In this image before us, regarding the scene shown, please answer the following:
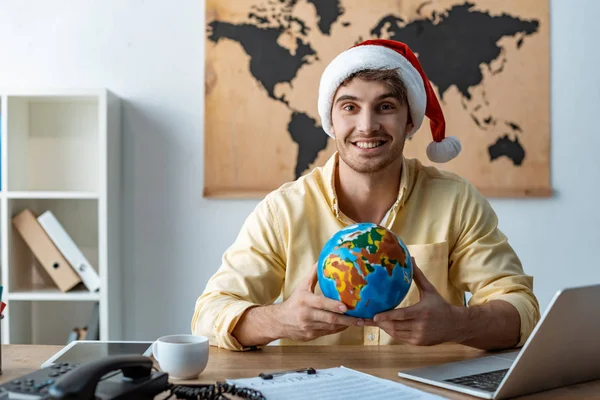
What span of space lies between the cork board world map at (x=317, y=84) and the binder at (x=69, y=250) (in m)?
0.66

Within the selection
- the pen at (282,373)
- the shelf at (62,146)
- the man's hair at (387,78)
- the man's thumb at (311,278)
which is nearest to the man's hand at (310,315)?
the man's thumb at (311,278)

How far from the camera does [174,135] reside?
3264mm

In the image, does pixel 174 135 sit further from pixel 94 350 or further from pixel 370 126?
pixel 94 350

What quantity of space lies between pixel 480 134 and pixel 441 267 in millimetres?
1501

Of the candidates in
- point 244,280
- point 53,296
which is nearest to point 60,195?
point 53,296

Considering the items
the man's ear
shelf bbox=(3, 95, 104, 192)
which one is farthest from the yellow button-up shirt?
shelf bbox=(3, 95, 104, 192)

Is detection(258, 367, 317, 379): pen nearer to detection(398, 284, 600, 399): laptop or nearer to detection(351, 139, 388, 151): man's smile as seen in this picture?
detection(398, 284, 600, 399): laptop

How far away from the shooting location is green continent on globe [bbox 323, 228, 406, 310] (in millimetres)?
1317

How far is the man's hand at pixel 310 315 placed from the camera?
4.58 feet

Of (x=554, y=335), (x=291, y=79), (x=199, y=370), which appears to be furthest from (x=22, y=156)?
(x=554, y=335)

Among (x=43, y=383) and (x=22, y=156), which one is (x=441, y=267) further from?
(x=22, y=156)

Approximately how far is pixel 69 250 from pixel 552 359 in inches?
93.2

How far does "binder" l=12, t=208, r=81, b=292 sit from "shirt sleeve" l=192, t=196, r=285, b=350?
1.36 meters

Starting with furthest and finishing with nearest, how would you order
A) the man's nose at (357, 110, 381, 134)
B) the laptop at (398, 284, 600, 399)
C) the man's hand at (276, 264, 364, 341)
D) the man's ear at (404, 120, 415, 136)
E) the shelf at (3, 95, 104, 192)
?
1. the shelf at (3, 95, 104, 192)
2. the man's ear at (404, 120, 415, 136)
3. the man's nose at (357, 110, 381, 134)
4. the man's hand at (276, 264, 364, 341)
5. the laptop at (398, 284, 600, 399)
